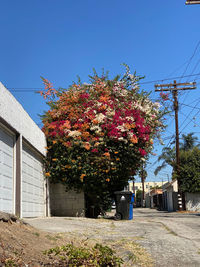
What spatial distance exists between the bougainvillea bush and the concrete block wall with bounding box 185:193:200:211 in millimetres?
17216

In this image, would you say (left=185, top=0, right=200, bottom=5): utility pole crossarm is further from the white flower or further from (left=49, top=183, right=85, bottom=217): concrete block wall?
(left=49, top=183, right=85, bottom=217): concrete block wall

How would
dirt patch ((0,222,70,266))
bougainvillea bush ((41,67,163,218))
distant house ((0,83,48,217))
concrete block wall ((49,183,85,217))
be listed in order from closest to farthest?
dirt patch ((0,222,70,266)), distant house ((0,83,48,217)), bougainvillea bush ((41,67,163,218)), concrete block wall ((49,183,85,217))

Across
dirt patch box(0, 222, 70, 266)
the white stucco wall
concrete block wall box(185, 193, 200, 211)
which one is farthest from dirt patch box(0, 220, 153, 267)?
concrete block wall box(185, 193, 200, 211)

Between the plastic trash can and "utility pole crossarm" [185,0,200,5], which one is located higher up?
"utility pole crossarm" [185,0,200,5]

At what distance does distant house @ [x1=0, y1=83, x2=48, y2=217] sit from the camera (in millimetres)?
10016

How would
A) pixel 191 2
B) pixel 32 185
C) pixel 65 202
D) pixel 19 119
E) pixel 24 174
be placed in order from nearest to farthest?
pixel 19 119, pixel 24 174, pixel 32 185, pixel 65 202, pixel 191 2

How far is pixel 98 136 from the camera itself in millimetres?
14219

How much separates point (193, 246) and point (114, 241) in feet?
5.10

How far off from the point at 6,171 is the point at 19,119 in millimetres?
2030

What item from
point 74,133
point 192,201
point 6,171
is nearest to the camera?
point 6,171

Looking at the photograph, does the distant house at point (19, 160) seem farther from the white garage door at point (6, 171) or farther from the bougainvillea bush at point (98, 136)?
the bougainvillea bush at point (98, 136)

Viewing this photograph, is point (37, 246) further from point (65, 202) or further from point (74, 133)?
point (65, 202)

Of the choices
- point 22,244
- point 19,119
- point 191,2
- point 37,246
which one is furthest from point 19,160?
point 191,2

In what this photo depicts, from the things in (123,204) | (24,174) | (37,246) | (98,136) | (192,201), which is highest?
(98,136)
